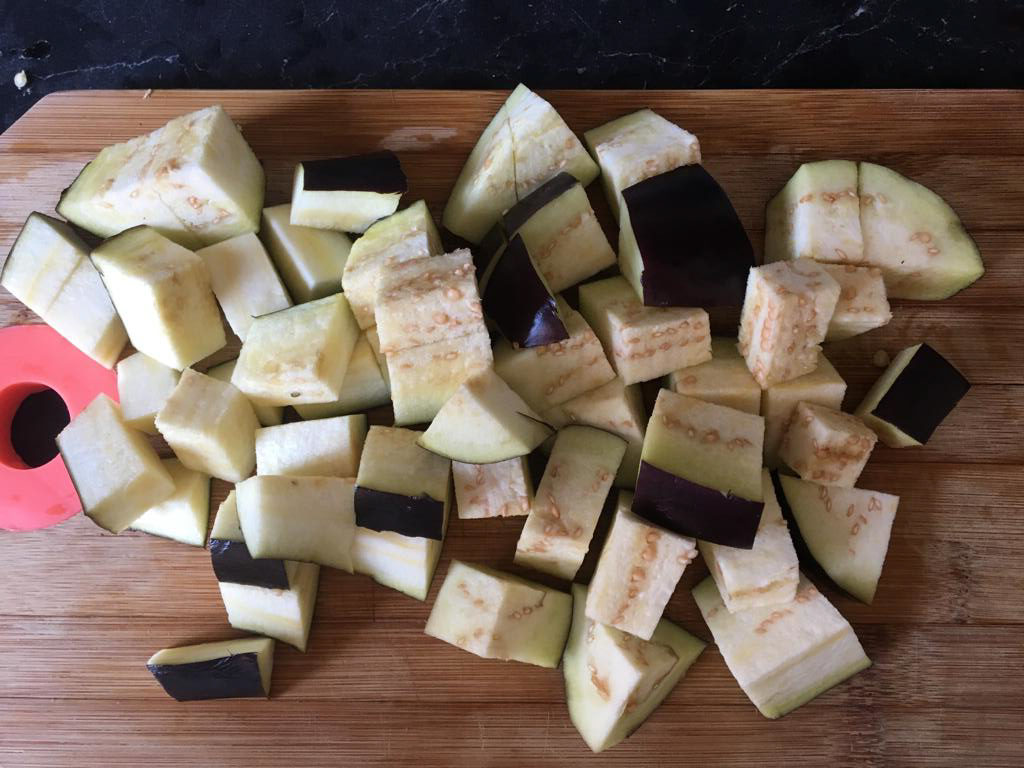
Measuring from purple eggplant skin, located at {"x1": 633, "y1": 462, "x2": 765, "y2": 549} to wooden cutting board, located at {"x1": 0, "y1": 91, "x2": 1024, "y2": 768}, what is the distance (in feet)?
1.25

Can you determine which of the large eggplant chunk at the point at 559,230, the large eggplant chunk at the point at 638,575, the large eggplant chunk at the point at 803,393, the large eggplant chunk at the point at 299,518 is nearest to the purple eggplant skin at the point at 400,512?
the large eggplant chunk at the point at 299,518

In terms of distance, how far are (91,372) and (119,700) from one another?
1.21m

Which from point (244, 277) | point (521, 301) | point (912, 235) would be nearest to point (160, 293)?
point (244, 277)

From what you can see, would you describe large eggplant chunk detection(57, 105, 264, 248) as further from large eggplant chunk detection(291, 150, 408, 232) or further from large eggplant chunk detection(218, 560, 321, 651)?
large eggplant chunk detection(218, 560, 321, 651)

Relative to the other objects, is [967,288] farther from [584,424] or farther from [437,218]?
[437,218]

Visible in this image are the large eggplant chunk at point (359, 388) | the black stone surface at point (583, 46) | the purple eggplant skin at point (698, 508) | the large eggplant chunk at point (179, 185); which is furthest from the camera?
the black stone surface at point (583, 46)

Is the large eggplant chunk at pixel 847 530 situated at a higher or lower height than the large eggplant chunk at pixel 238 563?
lower

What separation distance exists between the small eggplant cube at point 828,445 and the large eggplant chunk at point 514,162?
3.78 feet

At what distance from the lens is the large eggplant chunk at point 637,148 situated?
106 inches

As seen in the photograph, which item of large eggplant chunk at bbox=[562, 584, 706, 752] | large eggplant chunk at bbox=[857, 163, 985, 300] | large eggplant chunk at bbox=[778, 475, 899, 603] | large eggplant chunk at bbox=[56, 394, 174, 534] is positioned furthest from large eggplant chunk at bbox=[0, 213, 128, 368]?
large eggplant chunk at bbox=[857, 163, 985, 300]

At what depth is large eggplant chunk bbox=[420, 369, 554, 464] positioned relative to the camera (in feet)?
8.22

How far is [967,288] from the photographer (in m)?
2.88

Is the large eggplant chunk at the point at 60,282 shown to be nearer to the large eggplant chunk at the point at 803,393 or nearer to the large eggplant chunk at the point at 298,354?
the large eggplant chunk at the point at 298,354

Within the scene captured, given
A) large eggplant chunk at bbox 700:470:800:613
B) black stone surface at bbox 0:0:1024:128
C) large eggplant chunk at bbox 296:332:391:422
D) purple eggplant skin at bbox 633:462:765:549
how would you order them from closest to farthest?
1. purple eggplant skin at bbox 633:462:765:549
2. large eggplant chunk at bbox 700:470:800:613
3. large eggplant chunk at bbox 296:332:391:422
4. black stone surface at bbox 0:0:1024:128
